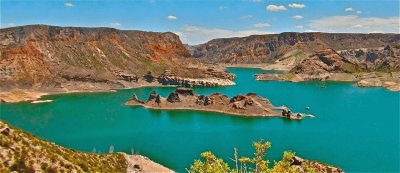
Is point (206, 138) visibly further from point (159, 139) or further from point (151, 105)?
point (151, 105)

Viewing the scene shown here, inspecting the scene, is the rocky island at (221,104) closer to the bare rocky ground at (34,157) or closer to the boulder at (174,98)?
the boulder at (174,98)

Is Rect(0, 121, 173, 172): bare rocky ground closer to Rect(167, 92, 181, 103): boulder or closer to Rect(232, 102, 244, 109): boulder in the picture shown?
Rect(232, 102, 244, 109): boulder

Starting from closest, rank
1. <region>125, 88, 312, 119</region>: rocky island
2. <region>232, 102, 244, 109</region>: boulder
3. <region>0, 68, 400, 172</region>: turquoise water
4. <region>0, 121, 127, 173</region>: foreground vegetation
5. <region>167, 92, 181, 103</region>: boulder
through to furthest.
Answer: <region>0, 121, 127, 173</region>: foreground vegetation, <region>0, 68, 400, 172</region>: turquoise water, <region>125, 88, 312, 119</region>: rocky island, <region>232, 102, 244, 109</region>: boulder, <region>167, 92, 181, 103</region>: boulder

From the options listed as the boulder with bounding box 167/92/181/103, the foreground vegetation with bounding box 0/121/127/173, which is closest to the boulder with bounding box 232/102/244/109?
the boulder with bounding box 167/92/181/103

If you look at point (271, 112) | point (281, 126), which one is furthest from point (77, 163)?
point (271, 112)

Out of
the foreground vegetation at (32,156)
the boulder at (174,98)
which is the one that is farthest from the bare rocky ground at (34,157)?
the boulder at (174,98)

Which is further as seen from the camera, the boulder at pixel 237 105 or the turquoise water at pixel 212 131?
the boulder at pixel 237 105

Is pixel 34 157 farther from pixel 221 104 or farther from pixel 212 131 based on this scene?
pixel 221 104
